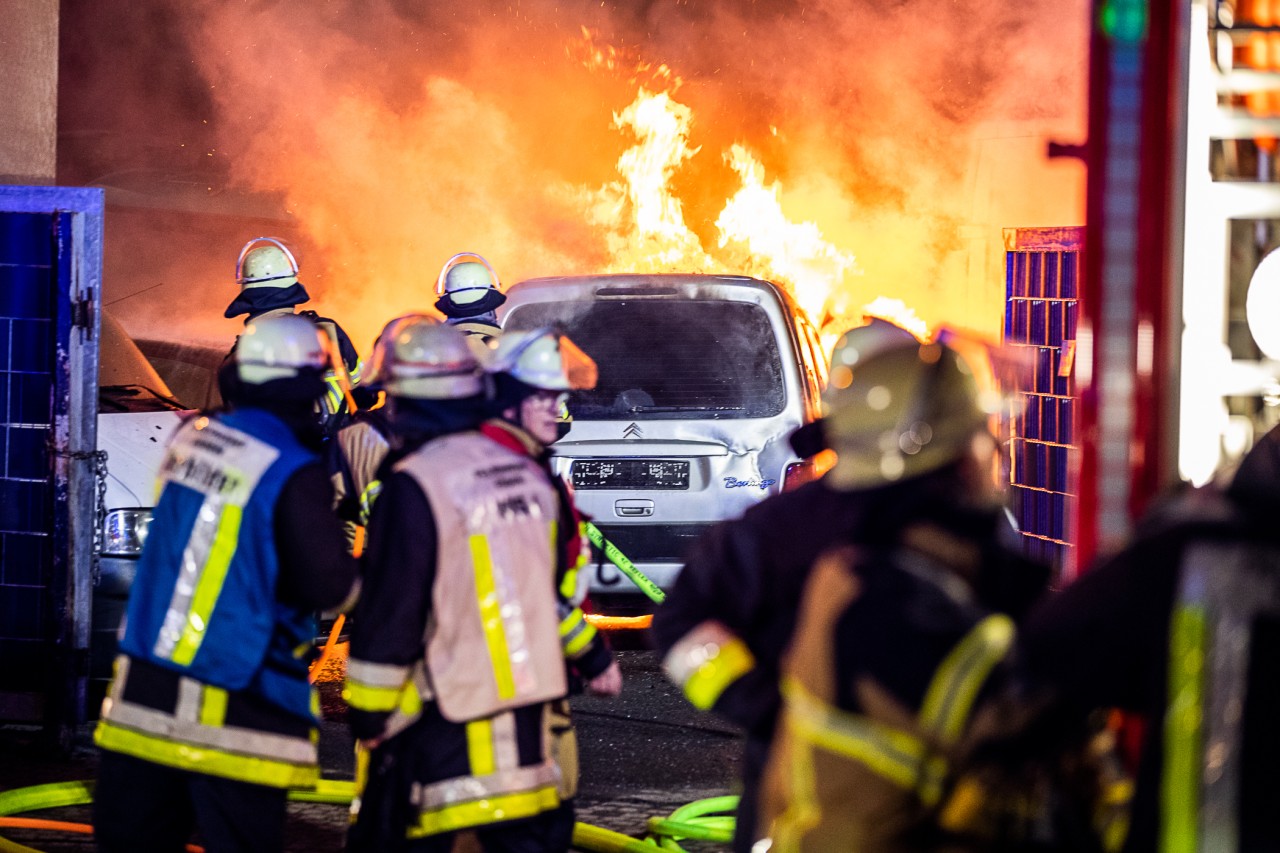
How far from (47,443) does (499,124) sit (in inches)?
524

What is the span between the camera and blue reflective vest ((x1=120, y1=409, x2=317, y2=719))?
13.0ft

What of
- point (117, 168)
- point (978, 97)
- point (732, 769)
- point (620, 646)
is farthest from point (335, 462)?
point (117, 168)

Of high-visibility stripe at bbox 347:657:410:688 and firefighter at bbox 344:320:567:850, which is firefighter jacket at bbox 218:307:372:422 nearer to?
firefighter at bbox 344:320:567:850

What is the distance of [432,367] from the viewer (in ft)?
13.9

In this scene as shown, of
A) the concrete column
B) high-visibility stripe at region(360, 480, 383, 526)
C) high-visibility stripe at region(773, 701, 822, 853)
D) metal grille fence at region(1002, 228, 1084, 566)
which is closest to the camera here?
high-visibility stripe at region(773, 701, 822, 853)

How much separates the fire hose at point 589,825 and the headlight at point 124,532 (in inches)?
45.6

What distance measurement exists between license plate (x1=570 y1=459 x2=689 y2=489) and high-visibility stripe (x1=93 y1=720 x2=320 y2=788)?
13.9 ft

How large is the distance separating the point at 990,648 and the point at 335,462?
13.6 ft

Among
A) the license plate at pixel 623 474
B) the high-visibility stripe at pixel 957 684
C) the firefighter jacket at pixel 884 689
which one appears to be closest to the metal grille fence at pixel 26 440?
the license plate at pixel 623 474

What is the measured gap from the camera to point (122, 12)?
2077 cm

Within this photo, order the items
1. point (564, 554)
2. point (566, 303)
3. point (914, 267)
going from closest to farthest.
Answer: point (564, 554), point (566, 303), point (914, 267)

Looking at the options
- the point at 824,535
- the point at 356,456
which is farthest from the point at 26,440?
the point at 824,535

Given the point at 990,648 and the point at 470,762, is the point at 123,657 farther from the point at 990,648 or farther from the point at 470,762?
the point at 990,648

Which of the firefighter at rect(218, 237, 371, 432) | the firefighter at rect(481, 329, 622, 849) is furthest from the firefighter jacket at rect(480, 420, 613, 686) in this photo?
the firefighter at rect(218, 237, 371, 432)
